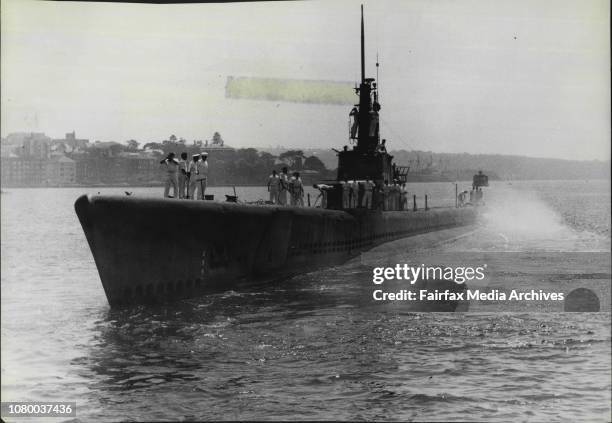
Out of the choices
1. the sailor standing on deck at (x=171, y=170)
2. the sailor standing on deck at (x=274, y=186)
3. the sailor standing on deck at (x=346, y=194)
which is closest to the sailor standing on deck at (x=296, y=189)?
the sailor standing on deck at (x=274, y=186)

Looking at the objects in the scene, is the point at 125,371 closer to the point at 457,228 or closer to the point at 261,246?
the point at 261,246

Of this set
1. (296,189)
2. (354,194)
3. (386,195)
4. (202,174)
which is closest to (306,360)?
(202,174)

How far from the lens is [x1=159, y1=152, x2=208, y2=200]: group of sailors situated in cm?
1634

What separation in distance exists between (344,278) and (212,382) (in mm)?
9633

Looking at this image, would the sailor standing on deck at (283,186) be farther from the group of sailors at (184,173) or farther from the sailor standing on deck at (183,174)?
the sailor standing on deck at (183,174)

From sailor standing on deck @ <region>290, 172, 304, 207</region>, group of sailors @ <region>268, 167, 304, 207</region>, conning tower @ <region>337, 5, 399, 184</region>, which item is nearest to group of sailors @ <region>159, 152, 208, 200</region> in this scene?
group of sailors @ <region>268, 167, 304, 207</region>

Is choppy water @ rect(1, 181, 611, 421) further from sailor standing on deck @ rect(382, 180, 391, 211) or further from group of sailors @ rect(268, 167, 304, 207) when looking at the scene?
sailor standing on deck @ rect(382, 180, 391, 211)

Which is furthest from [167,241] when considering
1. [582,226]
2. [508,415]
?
[582,226]

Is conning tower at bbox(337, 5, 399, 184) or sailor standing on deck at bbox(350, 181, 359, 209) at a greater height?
conning tower at bbox(337, 5, 399, 184)

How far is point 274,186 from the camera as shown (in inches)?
821

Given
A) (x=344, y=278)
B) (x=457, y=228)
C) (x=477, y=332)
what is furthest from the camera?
(x=457, y=228)

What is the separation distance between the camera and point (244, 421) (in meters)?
8.38

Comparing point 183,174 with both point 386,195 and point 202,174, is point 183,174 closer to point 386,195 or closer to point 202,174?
point 202,174

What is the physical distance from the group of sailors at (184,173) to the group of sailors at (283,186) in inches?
143
